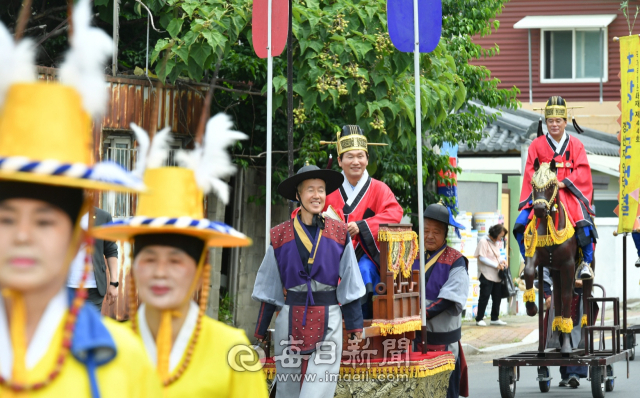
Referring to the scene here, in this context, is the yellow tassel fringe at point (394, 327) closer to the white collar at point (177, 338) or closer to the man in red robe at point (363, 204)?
the man in red robe at point (363, 204)

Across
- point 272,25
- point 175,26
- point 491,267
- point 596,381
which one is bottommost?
point 596,381

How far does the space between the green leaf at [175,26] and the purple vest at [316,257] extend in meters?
3.91

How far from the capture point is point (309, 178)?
718 cm

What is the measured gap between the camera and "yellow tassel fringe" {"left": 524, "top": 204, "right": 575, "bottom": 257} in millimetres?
9836

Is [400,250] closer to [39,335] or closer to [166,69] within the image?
[166,69]

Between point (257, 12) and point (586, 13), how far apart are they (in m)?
22.4

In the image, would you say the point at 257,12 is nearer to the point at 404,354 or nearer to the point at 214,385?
the point at 404,354

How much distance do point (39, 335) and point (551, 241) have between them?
26.2 ft

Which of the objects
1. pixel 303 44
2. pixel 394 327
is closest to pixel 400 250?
pixel 394 327

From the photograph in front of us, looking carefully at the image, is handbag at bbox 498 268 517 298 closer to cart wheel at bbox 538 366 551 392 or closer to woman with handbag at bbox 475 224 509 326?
woman with handbag at bbox 475 224 509 326

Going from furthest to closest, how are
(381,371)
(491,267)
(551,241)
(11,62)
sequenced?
(491,267)
(551,241)
(381,371)
(11,62)

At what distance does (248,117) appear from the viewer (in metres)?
12.7

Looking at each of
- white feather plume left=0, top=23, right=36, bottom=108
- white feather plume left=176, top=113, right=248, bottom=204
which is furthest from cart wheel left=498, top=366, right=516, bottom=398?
white feather plume left=0, top=23, right=36, bottom=108

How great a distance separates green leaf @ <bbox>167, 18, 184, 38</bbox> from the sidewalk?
21.3ft
